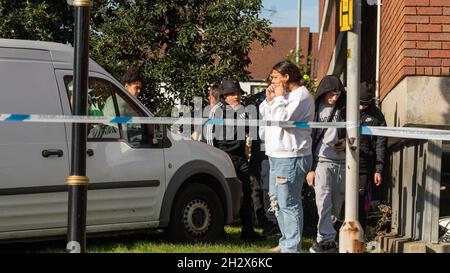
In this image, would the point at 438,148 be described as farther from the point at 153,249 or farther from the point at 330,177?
the point at 153,249

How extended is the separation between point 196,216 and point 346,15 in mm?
3403

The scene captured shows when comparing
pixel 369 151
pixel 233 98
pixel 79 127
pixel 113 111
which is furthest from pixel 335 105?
pixel 79 127

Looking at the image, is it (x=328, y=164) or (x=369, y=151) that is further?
(x=369, y=151)

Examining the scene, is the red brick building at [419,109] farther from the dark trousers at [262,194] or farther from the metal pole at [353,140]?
the dark trousers at [262,194]

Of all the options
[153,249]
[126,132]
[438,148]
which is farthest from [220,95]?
[438,148]

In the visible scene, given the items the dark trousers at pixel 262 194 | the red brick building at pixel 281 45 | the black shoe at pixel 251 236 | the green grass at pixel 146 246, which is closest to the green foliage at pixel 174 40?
the dark trousers at pixel 262 194

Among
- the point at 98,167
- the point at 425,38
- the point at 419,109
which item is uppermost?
the point at 425,38

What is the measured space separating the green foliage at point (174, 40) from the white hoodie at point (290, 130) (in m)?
5.29

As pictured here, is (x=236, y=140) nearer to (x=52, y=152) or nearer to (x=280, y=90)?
(x=280, y=90)

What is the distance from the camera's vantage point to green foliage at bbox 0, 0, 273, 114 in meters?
12.7

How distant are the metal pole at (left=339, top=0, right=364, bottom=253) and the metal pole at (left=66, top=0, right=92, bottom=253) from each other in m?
2.27

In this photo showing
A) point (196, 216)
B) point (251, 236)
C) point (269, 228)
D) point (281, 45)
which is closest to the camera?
point (196, 216)

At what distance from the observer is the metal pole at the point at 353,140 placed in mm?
6504

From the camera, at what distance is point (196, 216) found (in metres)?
9.07
